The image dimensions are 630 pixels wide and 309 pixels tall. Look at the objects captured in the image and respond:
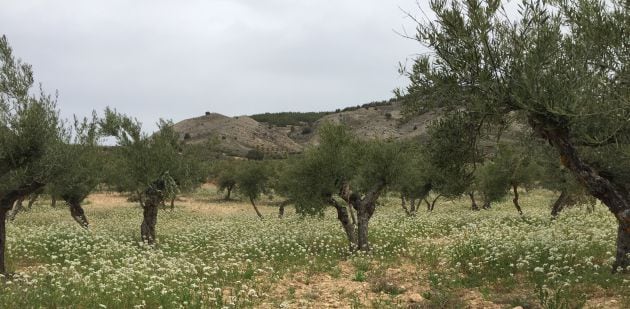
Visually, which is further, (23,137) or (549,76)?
(23,137)

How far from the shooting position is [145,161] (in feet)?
84.7

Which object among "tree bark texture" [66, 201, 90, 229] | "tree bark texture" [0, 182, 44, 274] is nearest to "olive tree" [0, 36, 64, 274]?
"tree bark texture" [0, 182, 44, 274]

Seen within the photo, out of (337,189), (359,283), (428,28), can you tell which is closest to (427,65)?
(428,28)

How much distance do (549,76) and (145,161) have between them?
22.0 metres

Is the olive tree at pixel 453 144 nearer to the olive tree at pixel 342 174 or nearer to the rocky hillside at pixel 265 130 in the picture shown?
the olive tree at pixel 342 174

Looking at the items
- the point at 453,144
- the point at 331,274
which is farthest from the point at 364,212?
the point at 453,144

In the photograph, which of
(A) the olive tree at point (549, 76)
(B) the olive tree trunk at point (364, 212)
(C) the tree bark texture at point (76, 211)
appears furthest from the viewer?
(C) the tree bark texture at point (76, 211)

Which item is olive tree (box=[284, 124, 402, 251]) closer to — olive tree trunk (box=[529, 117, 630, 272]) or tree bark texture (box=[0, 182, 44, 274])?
olive tree trunk (box=[529, 117, 630, 272])

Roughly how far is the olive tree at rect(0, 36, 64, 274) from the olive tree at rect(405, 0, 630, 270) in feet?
38.2

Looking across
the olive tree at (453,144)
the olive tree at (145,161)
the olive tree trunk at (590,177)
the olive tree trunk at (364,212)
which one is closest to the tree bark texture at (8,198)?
the olive tree at (145,161)

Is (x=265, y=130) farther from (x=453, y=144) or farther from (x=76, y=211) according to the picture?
(x=453, y=144)

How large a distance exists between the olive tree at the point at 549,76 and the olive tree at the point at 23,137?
11648 mm

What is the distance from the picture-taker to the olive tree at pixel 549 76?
9383 millimetres

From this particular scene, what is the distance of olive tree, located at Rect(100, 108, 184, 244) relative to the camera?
2588 cm
